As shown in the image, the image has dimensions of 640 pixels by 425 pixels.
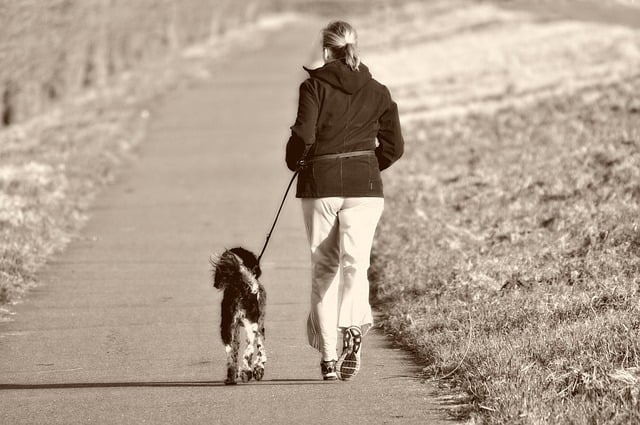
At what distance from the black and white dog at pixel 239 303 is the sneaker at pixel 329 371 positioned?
399 mm

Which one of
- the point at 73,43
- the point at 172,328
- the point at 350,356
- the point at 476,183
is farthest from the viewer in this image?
the point at 73,43

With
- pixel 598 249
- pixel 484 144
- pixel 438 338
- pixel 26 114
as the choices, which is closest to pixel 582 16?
pixel 26 114

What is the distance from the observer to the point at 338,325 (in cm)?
759

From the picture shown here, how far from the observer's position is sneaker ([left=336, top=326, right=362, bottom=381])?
7438mm

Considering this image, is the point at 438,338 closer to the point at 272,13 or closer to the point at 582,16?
the point at 582,16

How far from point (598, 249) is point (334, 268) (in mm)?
3638

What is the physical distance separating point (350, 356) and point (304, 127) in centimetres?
136

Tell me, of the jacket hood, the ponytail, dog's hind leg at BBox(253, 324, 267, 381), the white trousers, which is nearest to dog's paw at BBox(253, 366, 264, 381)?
dog's hind leg at BBox(253, 324, 267, 381)

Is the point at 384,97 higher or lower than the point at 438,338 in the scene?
higher

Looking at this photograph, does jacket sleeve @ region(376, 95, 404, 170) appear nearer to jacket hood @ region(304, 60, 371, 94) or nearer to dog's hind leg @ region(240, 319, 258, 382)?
jacket hood @ region(304, 60, 371, 94)

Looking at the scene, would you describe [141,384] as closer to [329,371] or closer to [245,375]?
[245,375]

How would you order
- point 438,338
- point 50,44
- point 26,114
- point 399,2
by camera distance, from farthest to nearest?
point 399,2, point 26,114, point 50,44, point 438,338

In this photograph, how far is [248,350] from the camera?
7.60m

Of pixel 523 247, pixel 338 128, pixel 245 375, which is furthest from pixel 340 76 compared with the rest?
pixel 523 247
